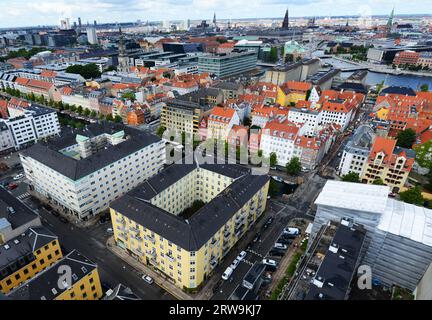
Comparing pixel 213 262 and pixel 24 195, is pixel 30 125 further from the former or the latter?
pixel 213 262

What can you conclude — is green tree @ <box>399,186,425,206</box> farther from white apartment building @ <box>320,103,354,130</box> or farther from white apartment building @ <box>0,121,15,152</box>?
white apartment building @ <box>0,121,15,152</box>

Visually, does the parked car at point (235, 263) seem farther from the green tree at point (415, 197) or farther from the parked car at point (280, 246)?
the green tree at point (415, 197)

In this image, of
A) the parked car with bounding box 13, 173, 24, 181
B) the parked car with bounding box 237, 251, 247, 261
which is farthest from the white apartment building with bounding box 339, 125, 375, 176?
the parked car with bounding box 13, 173, 24, 181

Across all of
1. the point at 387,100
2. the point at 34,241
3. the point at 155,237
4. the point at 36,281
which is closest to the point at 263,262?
the point at 155,237

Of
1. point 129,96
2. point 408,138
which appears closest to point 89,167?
point 129,96

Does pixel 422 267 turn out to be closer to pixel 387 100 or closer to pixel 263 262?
pixel 263 262

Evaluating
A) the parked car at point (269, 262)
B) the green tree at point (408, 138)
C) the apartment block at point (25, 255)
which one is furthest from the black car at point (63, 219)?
the green tree at point (408, 138)
